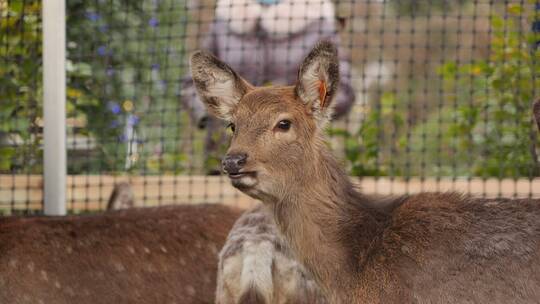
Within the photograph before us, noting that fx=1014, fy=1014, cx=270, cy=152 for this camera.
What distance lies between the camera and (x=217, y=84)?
19.6 ft

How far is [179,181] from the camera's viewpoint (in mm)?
9703

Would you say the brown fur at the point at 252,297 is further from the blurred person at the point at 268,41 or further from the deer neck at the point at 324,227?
the blurred person at the point at 268,41

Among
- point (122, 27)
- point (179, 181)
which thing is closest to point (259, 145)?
point (179, 181)

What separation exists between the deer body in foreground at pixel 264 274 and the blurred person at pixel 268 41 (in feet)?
14.8

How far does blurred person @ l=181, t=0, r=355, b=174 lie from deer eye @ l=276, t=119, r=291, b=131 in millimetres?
5152

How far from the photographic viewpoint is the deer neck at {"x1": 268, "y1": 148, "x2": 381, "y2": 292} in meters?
5.55

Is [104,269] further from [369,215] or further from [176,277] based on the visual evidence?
[369,215]

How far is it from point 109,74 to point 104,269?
368 cm

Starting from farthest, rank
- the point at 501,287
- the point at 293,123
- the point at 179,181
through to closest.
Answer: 1. the point at 179,181
2. the point at 293,123
3. the point at 501,287

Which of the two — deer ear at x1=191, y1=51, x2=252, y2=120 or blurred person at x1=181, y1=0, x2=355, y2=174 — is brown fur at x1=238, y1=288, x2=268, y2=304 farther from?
blurred person at x1=181, y1=0, x2=355, y2=174

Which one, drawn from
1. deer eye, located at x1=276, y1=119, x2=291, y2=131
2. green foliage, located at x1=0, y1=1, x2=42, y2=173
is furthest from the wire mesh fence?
deer eye, located at x1=276, y1=119, x2=291, y2=131

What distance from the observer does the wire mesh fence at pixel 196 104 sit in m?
9.52

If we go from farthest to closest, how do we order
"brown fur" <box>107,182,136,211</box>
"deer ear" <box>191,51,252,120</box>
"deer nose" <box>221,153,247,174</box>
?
"brown fur" <box>107,182,136,211</box> < "deer ear" <box>191,51,252,120</box> < "deer nose" <box>221,153,247,174</box>

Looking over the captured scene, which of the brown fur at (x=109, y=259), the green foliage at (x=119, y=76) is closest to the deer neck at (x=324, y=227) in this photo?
the brown fur at (x=109, y=259)
